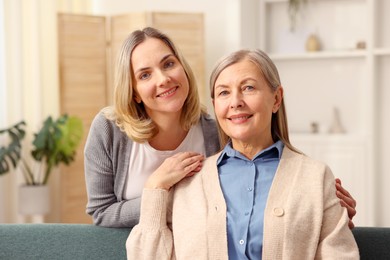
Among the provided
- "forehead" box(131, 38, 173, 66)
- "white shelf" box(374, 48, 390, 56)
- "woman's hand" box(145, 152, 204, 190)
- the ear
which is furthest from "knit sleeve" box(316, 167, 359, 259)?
"white shelf" box(374, 48, 390, 56)

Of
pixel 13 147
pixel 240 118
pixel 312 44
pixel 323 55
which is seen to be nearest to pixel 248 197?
pixel 240 118

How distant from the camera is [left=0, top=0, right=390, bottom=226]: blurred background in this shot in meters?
5.75

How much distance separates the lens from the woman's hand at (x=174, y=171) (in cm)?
206

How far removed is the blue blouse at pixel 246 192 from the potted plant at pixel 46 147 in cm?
366

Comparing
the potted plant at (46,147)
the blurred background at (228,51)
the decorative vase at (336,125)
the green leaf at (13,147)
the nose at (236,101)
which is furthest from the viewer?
the decorative vase at (336,125)

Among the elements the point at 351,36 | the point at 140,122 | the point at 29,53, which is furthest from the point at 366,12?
the point at 140,122

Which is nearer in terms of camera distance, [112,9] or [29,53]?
[29,53]

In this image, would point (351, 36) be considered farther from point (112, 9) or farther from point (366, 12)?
point (112, 9)

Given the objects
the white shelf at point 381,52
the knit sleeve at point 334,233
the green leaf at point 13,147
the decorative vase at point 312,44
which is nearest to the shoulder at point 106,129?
the knit sleeve at point 334,233

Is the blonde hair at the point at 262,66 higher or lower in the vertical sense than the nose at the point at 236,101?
higher

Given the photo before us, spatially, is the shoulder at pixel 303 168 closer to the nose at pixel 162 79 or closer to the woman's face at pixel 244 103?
the woman's face at pixel 244 103

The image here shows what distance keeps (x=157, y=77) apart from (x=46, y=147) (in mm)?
3567

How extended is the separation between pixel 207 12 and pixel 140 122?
4141 millimetres

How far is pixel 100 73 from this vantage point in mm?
5945
